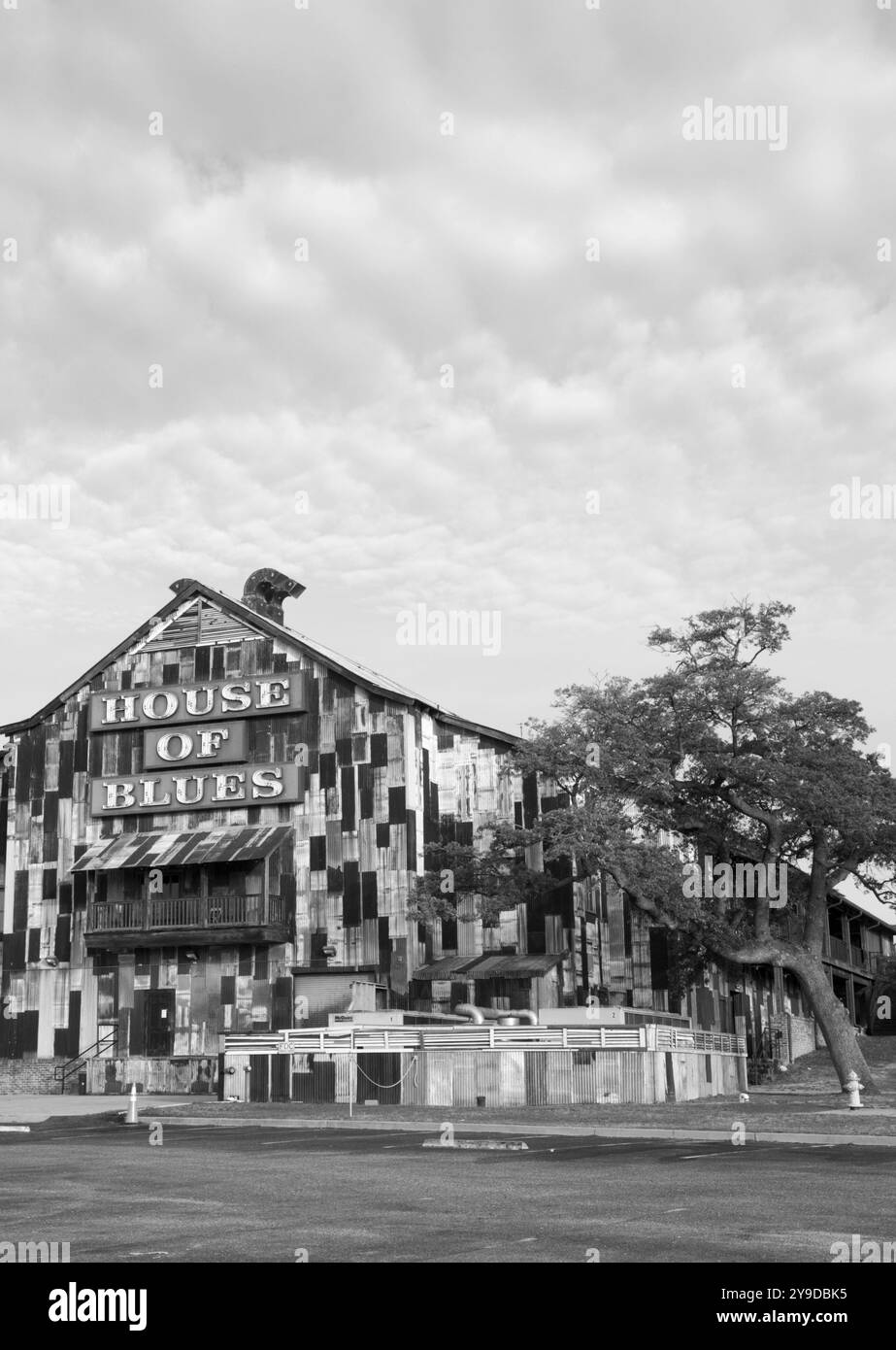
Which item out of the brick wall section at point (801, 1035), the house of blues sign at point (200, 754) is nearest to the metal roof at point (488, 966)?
the house of blues sign at point (200, 754)

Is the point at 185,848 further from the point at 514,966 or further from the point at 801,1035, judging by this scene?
the point at 801,1035

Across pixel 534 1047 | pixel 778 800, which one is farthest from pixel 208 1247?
pixel 778 800

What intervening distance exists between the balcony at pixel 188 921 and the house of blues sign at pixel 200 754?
131 inches

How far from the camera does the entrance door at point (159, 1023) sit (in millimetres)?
46406

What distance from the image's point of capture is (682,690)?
131ft

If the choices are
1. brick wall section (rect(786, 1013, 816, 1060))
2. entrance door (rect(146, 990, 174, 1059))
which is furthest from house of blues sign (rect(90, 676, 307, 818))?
brick wall section (rect(786, 1013, 816, 1060))

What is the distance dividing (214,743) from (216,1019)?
9.16m

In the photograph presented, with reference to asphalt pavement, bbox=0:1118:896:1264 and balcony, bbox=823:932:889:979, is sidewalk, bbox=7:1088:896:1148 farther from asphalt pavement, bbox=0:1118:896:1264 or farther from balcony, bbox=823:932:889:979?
balcony, bbox=823:932:889:979

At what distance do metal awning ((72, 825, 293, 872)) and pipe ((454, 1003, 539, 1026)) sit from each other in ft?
27.5

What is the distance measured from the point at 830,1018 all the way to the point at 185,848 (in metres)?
21.0

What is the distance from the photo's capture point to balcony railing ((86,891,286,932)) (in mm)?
46375

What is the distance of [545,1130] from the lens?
84.5 feet

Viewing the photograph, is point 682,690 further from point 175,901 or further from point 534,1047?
point 175,901

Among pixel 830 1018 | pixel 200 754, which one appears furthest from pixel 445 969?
pixel 830 1018
